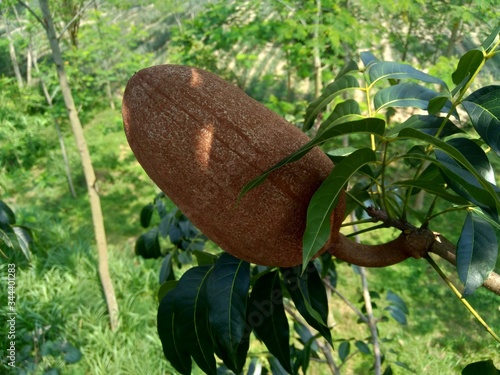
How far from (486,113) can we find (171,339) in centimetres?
52

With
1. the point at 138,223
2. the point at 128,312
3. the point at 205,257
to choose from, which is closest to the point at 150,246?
the point at 205,257

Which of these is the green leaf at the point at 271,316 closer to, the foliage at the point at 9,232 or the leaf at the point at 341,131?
the leaf at the point at 341,131

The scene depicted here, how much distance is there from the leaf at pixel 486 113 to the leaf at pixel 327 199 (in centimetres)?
14

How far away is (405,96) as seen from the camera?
2.30 feet

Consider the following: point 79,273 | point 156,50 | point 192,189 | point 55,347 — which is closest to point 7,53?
point 156,50

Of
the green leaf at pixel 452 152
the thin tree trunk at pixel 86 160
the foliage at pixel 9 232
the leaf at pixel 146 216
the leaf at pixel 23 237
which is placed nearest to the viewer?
the green leaf at pixel 452 152

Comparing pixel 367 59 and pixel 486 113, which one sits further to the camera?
pixel 367 59

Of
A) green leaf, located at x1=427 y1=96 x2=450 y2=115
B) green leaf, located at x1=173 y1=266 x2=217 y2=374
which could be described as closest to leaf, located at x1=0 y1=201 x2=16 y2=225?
green leaf, located at x1=173 y1=266 x2=217 y2=374

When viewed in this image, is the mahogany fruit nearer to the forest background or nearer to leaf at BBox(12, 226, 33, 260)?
the forest background

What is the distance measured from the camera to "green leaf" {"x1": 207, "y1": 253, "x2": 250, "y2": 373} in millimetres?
627

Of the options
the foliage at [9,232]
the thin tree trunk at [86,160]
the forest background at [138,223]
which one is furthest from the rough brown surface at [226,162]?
the thin tree trunk at [86,160]

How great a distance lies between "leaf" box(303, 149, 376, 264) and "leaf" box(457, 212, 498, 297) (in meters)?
0.17

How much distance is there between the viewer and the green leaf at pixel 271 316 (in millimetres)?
678

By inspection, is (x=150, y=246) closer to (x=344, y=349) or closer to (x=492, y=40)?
(x=344, y=349)
